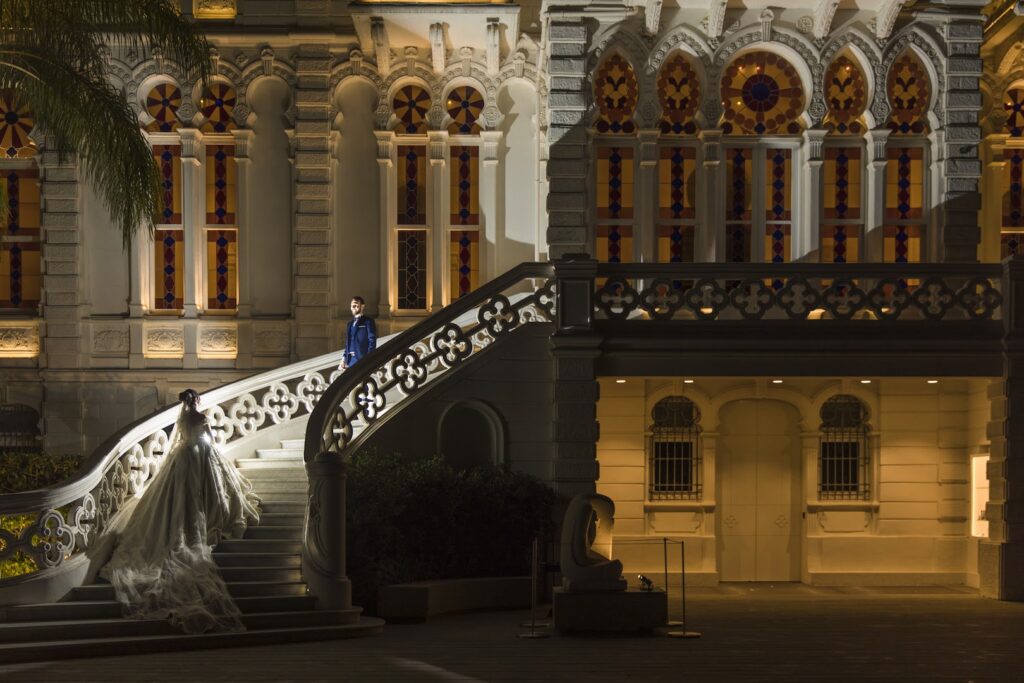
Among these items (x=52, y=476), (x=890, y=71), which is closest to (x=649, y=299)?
(x=890, y=71)

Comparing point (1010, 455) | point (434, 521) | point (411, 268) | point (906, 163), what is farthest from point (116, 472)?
point (906, 163)

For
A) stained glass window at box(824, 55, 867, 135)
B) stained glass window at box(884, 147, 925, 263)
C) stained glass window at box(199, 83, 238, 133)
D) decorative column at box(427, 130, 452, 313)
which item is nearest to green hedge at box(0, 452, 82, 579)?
stained glass window at box(199, 83, 238, 133)

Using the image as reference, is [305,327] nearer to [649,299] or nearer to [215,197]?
[215,197]

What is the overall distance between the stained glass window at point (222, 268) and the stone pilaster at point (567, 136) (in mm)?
6250

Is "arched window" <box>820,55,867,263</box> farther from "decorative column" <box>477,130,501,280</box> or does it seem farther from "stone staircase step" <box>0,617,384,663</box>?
"stone staircase step" <box>0,617,384,663</box>

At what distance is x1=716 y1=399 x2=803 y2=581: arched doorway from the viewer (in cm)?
2225

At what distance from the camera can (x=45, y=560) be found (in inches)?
566

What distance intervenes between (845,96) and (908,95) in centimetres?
101

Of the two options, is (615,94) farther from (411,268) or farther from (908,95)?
(411,268)

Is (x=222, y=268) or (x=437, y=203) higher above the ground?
(x=437, y=203)

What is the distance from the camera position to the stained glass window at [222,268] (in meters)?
23.8

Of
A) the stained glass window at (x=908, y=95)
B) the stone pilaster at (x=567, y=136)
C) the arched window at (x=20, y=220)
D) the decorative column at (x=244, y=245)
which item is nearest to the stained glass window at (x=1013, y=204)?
the stained glass window at (x=908, y=95)

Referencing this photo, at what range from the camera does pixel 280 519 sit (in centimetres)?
1681

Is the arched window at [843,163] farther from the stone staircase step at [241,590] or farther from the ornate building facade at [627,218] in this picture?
the stone staircase step at [241,590]
